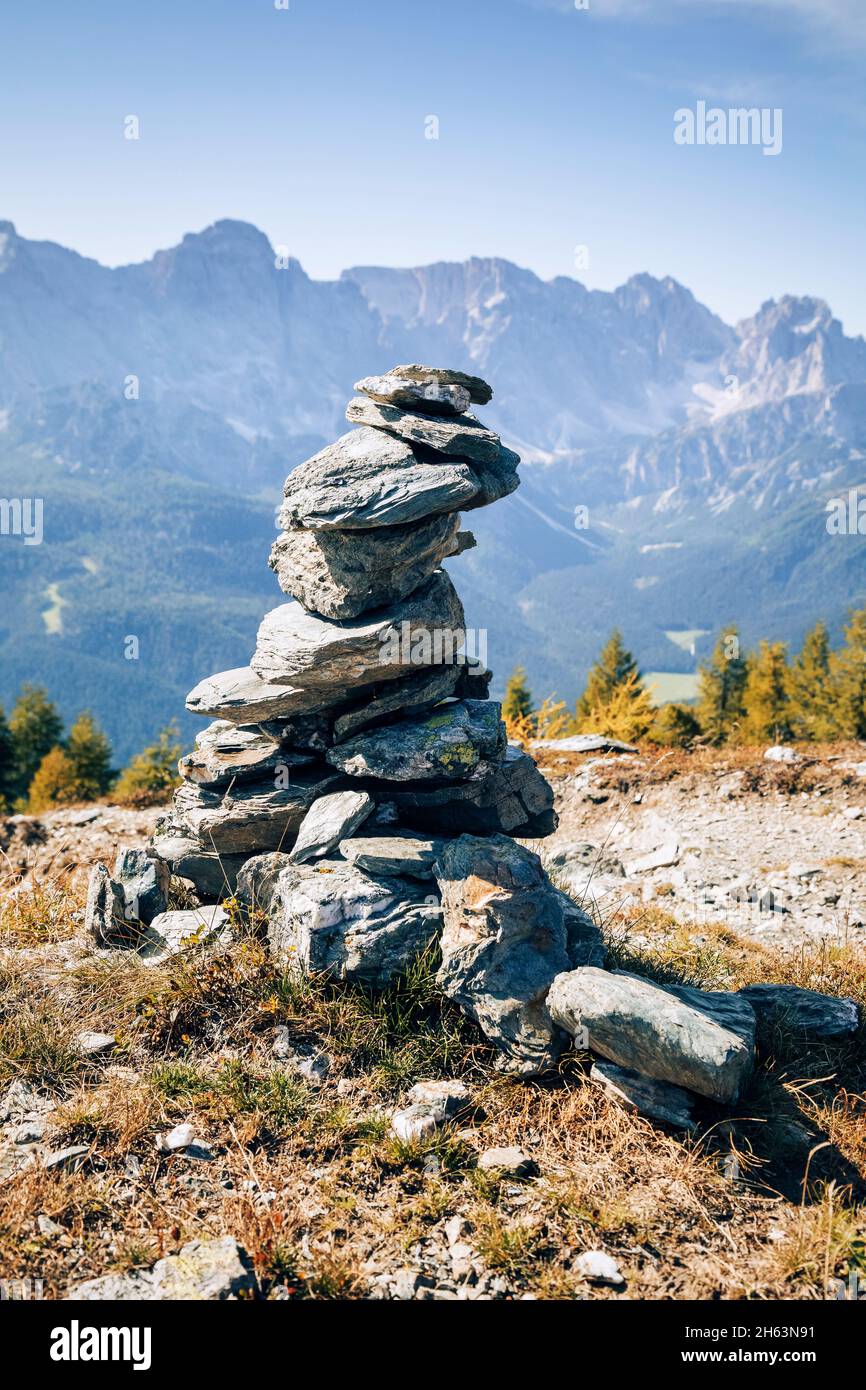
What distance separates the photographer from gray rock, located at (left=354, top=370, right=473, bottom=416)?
11570 mm

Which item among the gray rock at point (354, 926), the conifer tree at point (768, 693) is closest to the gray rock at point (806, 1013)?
the gray rock at point (354, 926)

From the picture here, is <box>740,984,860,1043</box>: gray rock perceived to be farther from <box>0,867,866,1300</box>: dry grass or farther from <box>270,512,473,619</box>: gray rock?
<box>270,512,473,619</box>: gray rock

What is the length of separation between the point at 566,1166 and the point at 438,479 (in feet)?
26.2

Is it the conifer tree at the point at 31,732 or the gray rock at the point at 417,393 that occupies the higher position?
the gray rock at the point at 417,393

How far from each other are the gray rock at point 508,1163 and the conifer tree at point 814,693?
4806cm

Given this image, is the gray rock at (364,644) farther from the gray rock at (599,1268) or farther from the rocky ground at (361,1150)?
the gray rock at (599,1268)

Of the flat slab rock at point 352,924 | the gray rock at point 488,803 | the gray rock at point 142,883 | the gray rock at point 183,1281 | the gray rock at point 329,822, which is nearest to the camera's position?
the gray rock at point 183,1281

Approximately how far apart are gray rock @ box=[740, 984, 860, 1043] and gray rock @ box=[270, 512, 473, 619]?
719cm

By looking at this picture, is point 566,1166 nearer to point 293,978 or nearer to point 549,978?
point 549,978

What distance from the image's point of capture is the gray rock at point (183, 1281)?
6.61 meters

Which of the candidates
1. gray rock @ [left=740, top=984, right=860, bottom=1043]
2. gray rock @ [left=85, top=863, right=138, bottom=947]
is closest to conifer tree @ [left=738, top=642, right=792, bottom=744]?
gray rock @ [left=740, top=984, right=860, bottom=1043]
